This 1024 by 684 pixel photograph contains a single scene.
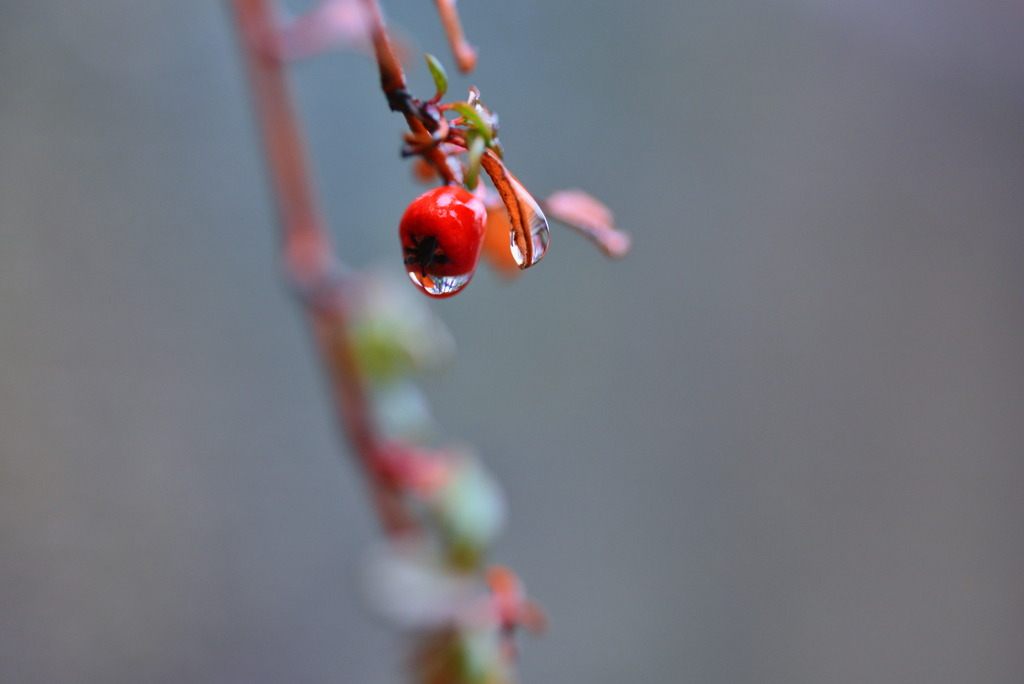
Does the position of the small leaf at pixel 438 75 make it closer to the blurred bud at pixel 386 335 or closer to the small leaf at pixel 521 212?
the small leaf at pixel 521 212

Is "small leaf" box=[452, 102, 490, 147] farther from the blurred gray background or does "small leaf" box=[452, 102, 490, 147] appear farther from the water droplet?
the blurred gray background

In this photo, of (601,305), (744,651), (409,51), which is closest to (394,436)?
(409,51)

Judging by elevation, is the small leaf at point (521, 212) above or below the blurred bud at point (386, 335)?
below

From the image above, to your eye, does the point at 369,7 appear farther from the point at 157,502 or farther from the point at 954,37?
the point at 954,37

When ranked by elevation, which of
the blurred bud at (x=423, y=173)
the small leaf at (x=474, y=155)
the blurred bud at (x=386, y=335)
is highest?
the blurred bud at (x=386, y=335)

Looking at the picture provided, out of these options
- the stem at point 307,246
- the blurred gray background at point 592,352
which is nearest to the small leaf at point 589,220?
the stem at point 307,246

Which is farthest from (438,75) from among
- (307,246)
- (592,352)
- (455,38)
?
(592,352)

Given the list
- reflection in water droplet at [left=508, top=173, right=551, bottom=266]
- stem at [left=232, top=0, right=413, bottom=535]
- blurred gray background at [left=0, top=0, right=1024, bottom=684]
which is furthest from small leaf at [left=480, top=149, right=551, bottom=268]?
blurred gray background at [left=0, top=0, right=1024, bottom=684]

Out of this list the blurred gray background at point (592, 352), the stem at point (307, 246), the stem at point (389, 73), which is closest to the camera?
the stem at point (389, 73)
